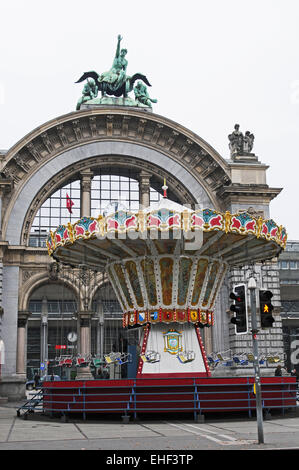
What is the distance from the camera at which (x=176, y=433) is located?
56.6 feet

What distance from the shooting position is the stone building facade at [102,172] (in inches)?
1567

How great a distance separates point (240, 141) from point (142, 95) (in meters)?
8.38

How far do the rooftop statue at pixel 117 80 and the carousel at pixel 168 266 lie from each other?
22.5 meters

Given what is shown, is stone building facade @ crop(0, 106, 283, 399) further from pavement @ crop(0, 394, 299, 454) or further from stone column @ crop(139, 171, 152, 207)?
pavement @ crop(0, 394, 299, 454)

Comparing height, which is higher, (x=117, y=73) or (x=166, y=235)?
(x=117, y=73)

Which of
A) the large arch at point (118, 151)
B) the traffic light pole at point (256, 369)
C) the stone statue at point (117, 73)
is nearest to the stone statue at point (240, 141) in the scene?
the large arch at point (118, 151)

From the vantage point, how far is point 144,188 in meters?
43.3

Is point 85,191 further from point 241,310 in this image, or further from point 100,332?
point 241,310

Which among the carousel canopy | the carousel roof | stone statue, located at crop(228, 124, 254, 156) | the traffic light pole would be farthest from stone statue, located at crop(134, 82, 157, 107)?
the traffic light pole

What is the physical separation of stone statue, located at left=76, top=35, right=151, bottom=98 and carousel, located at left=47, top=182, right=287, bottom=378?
22.6 metres

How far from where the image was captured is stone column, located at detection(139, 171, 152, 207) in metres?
43.1

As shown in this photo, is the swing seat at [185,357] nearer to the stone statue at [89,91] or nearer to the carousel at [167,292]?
the carousel at [167,292]

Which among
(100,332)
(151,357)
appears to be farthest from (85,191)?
(151,357)

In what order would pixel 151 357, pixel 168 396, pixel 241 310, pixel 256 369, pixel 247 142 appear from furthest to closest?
pixel 247 142 → pixel 151 357 → pixel 168 396 → pixel 241 310 → pixel 256 369
